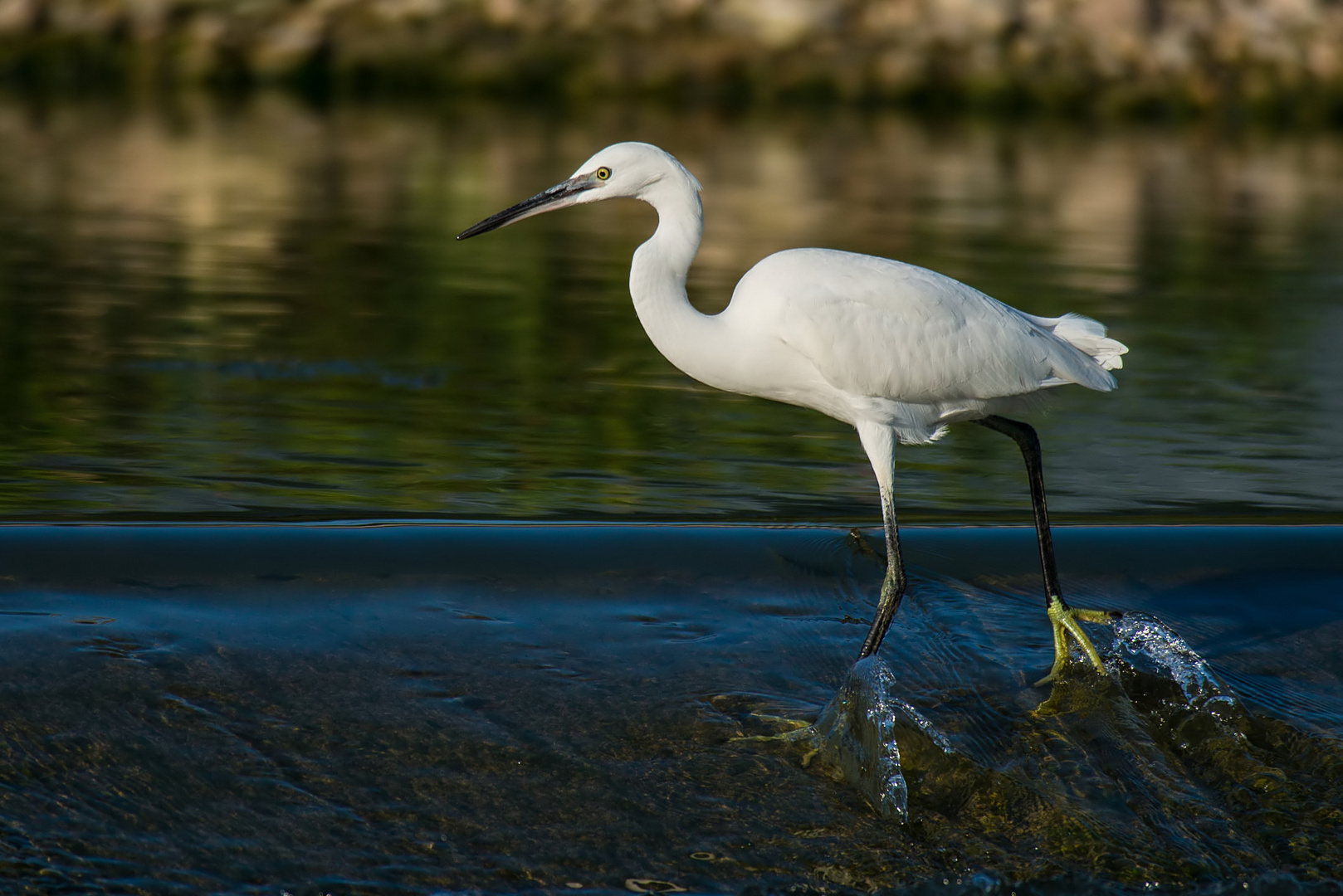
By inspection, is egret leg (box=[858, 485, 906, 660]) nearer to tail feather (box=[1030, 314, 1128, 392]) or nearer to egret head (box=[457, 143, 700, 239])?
tail feather (box=[1030, 314, 1128, 392])

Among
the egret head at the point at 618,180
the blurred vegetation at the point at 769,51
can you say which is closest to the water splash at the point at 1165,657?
the egret head at the point at 618,180

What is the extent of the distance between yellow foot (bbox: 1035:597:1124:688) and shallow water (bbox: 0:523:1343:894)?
72 mm

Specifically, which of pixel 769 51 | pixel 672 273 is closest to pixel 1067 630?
pixel 672 273

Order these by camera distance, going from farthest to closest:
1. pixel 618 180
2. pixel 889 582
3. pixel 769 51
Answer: pixel 769 51, pixel 889 582, pixel 618 180

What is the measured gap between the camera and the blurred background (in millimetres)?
6961

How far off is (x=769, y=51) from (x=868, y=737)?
2083 cm

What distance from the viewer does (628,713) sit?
4.85m

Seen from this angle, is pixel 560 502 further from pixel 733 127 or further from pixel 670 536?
pixel 733 127

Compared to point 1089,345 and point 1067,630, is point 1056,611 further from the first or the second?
point 1089,345

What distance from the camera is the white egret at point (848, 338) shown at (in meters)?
5.19

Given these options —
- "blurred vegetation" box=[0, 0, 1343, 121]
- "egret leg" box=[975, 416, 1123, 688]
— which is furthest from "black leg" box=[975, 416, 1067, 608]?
"blurred vegetation" box=[0, 0, 1343, 121]

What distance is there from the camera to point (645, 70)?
2370 centimetres

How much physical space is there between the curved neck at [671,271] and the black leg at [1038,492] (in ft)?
4.32

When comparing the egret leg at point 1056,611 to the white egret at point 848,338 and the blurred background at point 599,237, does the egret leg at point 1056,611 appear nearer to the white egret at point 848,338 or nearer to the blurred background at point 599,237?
the white egret at point 848,338
